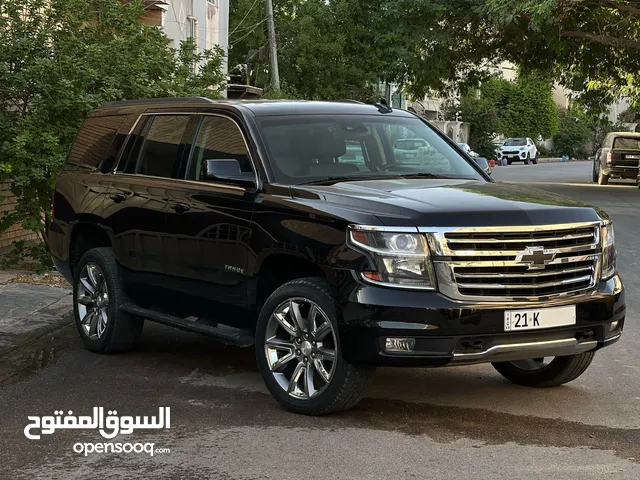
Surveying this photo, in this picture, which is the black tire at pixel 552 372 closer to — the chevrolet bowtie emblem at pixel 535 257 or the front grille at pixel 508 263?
the front grille at pixel 508 263

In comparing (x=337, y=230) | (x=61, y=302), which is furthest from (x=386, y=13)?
(x=337, y=230)

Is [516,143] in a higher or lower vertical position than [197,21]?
lower

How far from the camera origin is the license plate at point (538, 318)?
6707 millimetres

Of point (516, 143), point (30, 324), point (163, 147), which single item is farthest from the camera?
point (516, 143)

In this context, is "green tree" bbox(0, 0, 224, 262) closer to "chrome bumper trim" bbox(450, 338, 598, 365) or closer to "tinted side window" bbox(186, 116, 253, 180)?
"tinted side window" bbox(186, 116, 253, 180)

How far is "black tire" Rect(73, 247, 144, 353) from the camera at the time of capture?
902cm

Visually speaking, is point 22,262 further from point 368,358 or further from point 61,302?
point 368,358

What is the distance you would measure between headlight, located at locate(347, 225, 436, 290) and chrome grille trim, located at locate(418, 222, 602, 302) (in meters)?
0.05

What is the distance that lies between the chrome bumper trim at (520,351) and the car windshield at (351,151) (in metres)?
1.58

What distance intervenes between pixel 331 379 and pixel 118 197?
292 cm

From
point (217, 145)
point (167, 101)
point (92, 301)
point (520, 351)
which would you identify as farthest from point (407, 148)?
point (92, 301)

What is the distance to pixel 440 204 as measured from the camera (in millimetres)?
6863

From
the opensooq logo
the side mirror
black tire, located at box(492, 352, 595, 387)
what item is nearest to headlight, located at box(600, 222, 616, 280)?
black tire, located at box(492, 352, 595, 387)

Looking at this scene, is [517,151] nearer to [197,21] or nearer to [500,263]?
[197,21]
